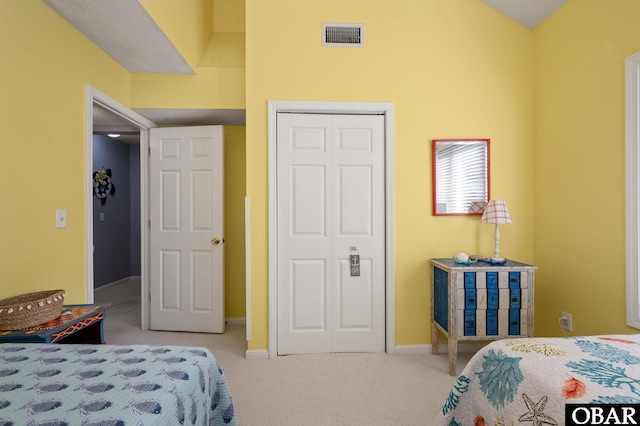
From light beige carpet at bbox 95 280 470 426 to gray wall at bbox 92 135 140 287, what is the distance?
2639 mm

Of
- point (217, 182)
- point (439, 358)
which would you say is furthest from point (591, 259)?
point (217, 182)

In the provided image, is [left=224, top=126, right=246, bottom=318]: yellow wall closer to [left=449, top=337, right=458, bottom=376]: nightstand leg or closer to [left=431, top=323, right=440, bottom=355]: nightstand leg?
[left=431, top=323, right=440, bottom=355]: nightstand leg

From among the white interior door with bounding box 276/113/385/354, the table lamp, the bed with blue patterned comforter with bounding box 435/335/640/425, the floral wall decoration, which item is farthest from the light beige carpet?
the floral wall decoration

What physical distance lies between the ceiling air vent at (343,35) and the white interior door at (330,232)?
0.62m

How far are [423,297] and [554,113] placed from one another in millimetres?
1855

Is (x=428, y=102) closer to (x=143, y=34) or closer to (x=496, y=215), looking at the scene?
(x=496, y=215)

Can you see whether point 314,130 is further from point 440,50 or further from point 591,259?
point 591,259

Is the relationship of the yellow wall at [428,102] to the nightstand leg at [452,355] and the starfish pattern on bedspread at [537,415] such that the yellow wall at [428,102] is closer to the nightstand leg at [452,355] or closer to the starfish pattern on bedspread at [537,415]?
the nightstand leg at [452,355]

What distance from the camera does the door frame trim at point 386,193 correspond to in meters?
2.66

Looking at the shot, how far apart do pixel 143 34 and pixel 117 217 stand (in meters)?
4.22

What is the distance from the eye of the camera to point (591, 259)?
7.32 feet

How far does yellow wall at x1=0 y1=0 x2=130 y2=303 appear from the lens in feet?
5.71

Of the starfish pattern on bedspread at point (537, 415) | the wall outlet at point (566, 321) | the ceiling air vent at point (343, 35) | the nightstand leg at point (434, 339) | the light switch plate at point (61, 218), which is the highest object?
the ceiling air vent at point (343, 35)

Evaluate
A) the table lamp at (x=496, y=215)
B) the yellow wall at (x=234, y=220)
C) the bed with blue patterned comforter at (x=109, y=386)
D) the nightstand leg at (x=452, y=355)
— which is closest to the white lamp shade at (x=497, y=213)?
the table lamp at (x=496, y=215)
